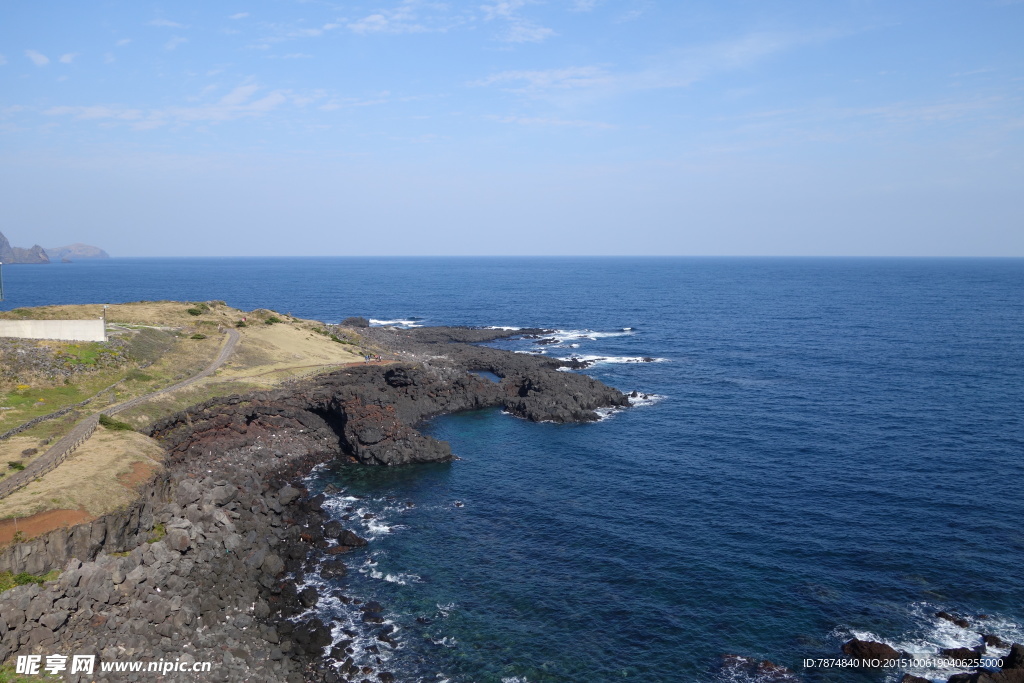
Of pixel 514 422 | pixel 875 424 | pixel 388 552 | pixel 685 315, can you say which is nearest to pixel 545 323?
pixel 685 315

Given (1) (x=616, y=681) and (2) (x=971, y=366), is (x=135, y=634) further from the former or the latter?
(2) (x=971, y=366)

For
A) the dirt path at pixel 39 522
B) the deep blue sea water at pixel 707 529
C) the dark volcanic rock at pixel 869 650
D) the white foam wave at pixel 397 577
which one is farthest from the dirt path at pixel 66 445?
the dark volcanic rock at pixel 869 650

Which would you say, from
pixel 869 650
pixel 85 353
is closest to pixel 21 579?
pixel 869 650

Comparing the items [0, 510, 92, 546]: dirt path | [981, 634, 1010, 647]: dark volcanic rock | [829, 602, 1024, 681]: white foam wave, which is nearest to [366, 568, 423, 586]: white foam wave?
[0, 510, 92, 546]: dirt path

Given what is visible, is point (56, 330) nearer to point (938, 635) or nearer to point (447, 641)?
point (447, 641)

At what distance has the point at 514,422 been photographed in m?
73.3

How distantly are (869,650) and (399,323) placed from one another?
127993 mm

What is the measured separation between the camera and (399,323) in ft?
491

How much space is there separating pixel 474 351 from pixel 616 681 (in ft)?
252

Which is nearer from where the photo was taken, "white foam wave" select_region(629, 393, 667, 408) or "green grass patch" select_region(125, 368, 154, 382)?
"green grass patch" select_region(125, 368, 154, 382)

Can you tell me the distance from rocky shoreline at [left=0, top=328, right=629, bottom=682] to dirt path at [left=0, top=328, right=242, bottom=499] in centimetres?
468

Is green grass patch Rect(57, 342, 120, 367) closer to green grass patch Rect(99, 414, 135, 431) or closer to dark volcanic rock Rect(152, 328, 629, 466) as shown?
dark volcanic rock Rect(152, 328, 629, 466)

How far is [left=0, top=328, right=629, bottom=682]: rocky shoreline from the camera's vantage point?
29625 mm

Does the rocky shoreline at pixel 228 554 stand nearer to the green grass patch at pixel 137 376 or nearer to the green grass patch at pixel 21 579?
the green grass patch at pixel 21 579
